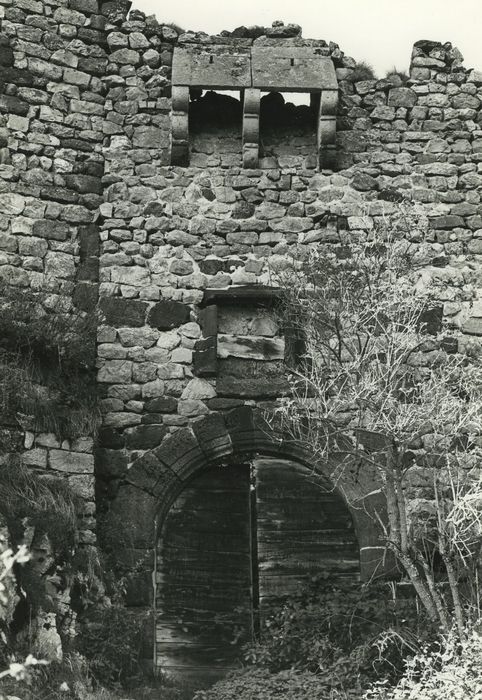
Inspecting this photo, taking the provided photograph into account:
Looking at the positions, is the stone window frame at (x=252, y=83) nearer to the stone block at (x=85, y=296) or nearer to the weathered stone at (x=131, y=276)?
the weathered stone at (x=131, y=276)

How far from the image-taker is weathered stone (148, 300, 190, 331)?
10.1 m

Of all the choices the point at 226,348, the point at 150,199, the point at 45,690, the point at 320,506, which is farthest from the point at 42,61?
the point at 45,690

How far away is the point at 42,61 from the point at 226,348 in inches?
116

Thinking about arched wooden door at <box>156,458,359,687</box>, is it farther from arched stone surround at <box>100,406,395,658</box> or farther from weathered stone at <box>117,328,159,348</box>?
weathered stone at <box>117,328,159,348</box>

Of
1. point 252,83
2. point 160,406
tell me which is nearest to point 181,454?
point 160,406

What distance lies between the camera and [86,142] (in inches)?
417

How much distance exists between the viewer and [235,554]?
9383 millimetres

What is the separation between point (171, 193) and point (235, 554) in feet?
10.2

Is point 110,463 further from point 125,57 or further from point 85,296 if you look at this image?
point 125,57

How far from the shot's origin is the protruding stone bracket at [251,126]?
416 inches

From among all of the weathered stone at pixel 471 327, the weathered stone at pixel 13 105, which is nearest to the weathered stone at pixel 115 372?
the weathered stone at pixel 13 105

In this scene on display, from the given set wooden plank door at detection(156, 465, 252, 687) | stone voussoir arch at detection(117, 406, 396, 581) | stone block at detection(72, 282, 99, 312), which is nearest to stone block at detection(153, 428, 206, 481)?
stone voussoir arch at detection(117, 406, 396, 581)

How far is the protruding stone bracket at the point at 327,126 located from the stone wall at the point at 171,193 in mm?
138

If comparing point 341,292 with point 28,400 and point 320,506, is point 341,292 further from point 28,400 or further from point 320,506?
point 28,400
